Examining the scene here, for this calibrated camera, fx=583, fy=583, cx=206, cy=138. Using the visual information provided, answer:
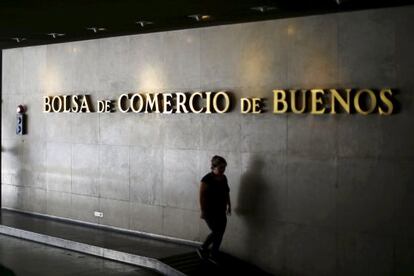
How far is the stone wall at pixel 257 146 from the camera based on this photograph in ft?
29.9

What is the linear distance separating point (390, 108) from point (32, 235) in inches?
329

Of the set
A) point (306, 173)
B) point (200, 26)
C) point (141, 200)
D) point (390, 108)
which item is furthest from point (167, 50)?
point (390, 108)

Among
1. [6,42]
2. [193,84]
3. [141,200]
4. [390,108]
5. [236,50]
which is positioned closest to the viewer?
[390,108]

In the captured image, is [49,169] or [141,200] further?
[49,169]

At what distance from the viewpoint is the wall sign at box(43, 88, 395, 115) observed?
925cm

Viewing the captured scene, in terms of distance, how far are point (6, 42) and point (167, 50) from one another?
4.85 metres

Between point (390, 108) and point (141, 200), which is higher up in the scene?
point (390, 108)

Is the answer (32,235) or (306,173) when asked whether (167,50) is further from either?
(32,235)

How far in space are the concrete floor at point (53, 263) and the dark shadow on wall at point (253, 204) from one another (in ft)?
6.17

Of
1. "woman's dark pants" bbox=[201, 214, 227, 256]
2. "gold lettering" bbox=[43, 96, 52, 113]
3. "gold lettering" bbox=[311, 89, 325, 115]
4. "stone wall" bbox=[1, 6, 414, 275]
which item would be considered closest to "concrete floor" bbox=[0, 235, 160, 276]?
"woman's dark pants" bbox=[201, 214, 227, 256]

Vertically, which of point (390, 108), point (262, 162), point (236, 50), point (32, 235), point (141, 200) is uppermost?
point (236, 50)

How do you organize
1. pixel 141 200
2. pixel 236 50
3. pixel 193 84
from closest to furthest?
pixel 236 50, pixel 193 84, pixel 141 200

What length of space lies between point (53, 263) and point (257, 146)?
14.9 feet

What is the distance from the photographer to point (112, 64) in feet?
Result: 43.3
